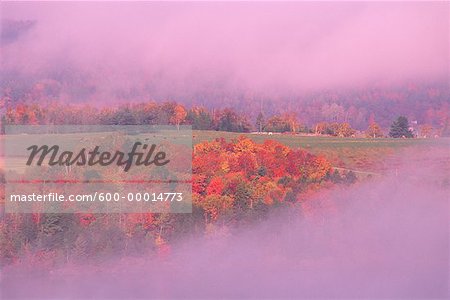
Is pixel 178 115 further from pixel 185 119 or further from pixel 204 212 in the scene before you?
pixel 204 212

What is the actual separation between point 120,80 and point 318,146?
4.92 feet

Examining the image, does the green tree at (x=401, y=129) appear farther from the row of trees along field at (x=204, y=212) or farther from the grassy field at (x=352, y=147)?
the row of trees along field at (x=204, y=212)

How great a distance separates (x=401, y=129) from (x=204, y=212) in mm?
1570

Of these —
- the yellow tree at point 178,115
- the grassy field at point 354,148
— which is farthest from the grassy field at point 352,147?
the yellow tree at point 178,115

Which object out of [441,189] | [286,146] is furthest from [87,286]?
[441,189]

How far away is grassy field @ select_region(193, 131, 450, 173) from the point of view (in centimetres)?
469

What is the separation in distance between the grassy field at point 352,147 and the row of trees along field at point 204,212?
5cm

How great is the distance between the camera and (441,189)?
190 inches

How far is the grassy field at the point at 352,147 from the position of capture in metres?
4.69

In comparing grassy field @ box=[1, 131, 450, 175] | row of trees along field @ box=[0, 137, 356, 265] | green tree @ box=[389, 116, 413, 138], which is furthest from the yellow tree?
green tree @ box=[389, 116, 413, 138]

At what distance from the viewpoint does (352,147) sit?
15.5 feet

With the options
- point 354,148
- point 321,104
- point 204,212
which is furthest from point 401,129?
point 204,212

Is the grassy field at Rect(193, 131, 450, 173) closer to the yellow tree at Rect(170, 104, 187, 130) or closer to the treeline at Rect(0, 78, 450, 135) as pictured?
the treeline at Rect(0, 78, 450, 135)

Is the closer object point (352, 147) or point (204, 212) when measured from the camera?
point (204, 212)
